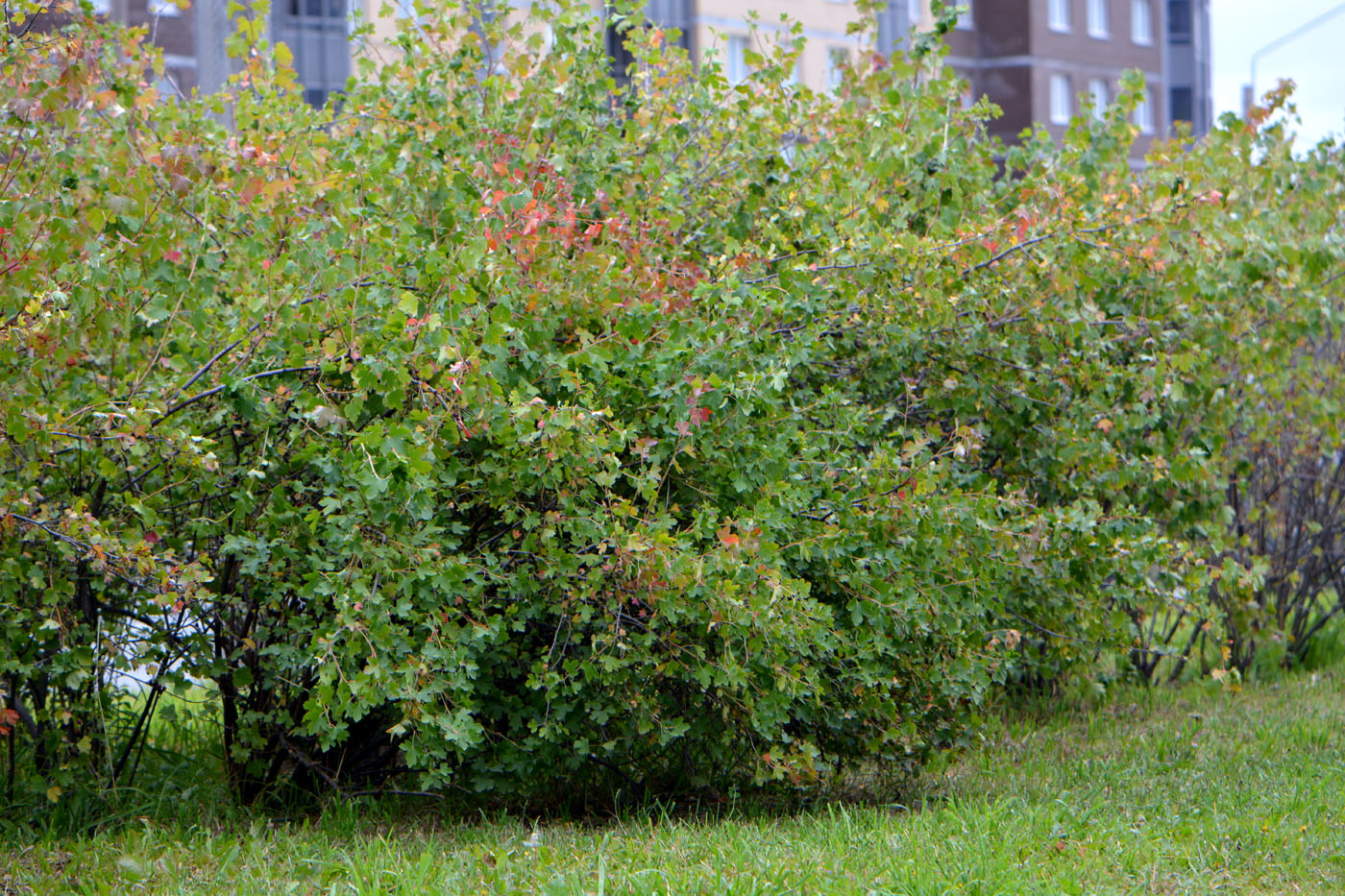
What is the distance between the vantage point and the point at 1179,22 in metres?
41.2

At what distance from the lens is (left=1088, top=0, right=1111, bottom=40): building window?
37.6m

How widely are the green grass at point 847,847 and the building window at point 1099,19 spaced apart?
3562cm

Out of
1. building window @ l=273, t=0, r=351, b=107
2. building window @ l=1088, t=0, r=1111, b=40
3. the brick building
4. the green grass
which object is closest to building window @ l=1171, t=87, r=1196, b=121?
the brick building

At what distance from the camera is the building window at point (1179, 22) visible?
134 ft

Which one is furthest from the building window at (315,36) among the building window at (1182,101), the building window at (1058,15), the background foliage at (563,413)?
the building window at (1182,101)

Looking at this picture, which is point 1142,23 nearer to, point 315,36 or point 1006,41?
point 1006,41

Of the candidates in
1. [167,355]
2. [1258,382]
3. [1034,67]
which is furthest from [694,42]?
[167,355]

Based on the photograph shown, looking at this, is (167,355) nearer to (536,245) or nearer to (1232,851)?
(536,245)

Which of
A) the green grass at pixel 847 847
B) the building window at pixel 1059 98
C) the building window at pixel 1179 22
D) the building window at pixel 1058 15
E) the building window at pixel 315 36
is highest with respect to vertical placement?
the building window at pixel 1179 22

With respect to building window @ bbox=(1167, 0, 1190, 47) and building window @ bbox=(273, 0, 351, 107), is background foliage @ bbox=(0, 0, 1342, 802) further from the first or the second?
building window @ bbox=(1167, 0, 1190, 47)

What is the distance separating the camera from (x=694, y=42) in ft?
87.4

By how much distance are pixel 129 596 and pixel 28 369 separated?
97cm

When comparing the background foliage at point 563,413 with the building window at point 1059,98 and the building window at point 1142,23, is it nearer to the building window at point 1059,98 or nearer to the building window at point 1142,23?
the building window at point 1059,98

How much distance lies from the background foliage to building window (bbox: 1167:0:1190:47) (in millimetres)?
38899
